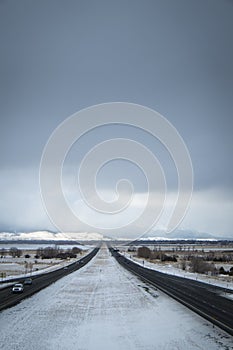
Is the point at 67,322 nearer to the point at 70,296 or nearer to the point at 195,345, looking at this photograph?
the point at 195,345

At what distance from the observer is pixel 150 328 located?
2386 centimetres

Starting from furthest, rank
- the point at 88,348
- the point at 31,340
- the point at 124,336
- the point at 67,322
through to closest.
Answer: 1. the point at 67,322
2. the point at 124,336
3. the point at 31,340
4. the point at 88,348

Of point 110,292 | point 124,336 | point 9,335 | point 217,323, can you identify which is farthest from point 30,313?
point 110,292

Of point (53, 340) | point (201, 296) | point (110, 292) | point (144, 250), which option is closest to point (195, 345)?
point (53, 340)

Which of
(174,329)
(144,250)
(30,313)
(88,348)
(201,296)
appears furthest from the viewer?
(144,250)

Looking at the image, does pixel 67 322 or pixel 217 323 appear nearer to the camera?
pixel 217 323

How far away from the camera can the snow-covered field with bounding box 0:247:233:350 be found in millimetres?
19336

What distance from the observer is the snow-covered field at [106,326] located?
1934 centimetres

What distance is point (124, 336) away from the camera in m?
21.6

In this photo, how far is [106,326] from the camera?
2444cm

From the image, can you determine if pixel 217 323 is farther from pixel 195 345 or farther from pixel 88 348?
pixel 88 348

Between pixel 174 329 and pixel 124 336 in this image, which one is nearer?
pixel 124 336

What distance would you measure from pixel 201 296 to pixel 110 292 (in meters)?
10.5

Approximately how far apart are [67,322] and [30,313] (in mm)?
4683
